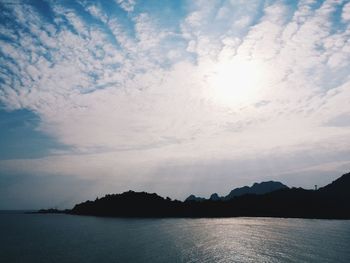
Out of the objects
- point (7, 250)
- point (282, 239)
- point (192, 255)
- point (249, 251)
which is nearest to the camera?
point (192, 255)

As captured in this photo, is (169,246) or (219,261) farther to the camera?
(169,246)

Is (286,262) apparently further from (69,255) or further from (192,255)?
(69,255)

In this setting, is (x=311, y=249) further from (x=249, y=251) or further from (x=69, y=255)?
(x=69, y=255)

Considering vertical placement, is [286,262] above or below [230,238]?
below

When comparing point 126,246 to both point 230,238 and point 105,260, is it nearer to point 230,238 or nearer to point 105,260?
point 105,260

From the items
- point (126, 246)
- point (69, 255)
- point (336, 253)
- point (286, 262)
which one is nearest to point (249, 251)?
point (286, 262)

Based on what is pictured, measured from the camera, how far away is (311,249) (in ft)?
257

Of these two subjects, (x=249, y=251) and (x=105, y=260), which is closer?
(x=105, y=260)

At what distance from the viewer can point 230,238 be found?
10181cm

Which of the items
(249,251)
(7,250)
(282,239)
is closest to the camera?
(249,251)

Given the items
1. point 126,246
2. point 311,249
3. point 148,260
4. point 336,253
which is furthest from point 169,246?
point 336,253

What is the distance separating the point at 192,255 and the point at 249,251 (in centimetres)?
1703

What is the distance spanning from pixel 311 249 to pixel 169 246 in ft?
133

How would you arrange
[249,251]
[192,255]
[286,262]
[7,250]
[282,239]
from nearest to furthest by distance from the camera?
[286,262] < [192,255] < [249,251] < [7,250] < [282,239]
